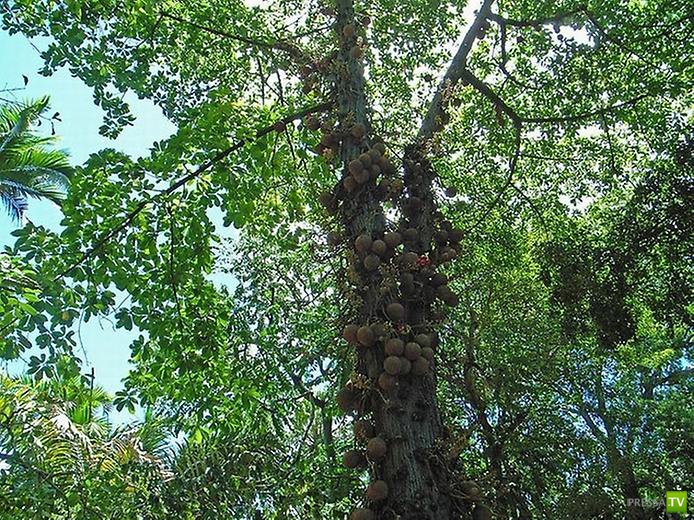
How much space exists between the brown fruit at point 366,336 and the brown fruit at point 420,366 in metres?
0.20

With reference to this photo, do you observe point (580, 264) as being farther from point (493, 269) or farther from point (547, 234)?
point (493, 269)

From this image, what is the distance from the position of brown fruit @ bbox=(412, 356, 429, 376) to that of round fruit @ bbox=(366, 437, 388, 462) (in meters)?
0.32

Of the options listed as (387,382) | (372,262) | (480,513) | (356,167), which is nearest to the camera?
(480,513)

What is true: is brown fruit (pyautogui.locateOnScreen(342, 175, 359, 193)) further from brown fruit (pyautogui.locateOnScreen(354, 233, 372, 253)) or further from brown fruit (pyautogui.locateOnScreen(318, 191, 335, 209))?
brown fruit (pyautogui.locateOnScreen(354, 233, 372, 253))

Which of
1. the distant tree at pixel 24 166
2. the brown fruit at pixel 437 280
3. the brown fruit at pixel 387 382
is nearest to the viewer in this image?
the brown fruit at pixel 387 382

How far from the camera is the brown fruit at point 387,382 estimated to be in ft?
7.98

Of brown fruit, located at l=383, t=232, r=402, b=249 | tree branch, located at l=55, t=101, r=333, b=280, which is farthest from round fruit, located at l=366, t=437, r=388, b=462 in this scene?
tree branch, located at l=55, t=101, r=333, b=280

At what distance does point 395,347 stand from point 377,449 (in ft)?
1.33

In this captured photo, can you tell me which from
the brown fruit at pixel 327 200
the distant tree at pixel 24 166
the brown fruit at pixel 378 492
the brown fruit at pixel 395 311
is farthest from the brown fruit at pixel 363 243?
the distant tree at pixel 24 166

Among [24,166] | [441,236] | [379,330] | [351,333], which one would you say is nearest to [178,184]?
[441,236]

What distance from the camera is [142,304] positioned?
3.81 m

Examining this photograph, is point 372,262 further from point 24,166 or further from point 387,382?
point 24,166

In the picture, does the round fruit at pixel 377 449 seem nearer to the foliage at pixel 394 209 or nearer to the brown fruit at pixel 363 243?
the foliage at pixel 394 209

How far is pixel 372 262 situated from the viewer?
2750 millimetres
